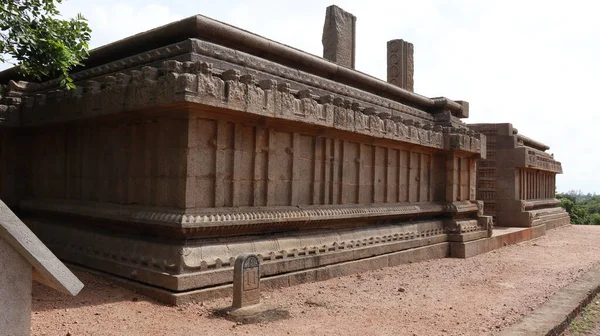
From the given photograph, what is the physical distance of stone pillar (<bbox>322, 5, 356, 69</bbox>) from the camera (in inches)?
499

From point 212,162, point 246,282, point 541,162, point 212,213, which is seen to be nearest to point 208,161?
point 212,162

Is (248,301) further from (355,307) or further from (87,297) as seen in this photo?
(87,297)

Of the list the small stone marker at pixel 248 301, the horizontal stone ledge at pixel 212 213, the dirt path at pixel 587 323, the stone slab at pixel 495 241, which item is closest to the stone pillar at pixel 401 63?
the stone slab at pixel 495 241

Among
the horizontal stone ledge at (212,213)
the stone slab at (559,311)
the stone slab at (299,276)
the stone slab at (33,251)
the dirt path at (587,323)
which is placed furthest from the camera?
the horizontal stone ledge at (212,213)

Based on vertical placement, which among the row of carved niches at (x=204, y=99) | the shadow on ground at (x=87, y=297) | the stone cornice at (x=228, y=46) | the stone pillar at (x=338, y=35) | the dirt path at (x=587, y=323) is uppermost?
the stone pillar at (x=338, y=35)

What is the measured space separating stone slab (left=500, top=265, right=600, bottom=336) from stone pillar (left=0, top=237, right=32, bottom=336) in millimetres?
5363

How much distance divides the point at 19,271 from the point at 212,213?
184 inches

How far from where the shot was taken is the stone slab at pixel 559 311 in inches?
247

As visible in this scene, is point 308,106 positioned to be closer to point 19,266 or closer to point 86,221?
point 86,221

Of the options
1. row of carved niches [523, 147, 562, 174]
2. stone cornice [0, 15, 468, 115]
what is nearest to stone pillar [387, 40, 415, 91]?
stone cornice [0, 15, 468, 115]

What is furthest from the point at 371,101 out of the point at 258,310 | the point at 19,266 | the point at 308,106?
the point at 19,266

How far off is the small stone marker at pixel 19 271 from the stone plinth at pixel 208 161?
12.9 feet

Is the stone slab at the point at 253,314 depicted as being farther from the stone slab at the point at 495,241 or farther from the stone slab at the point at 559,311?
the stone slab at the point at 495,241

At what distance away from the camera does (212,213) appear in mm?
7574
